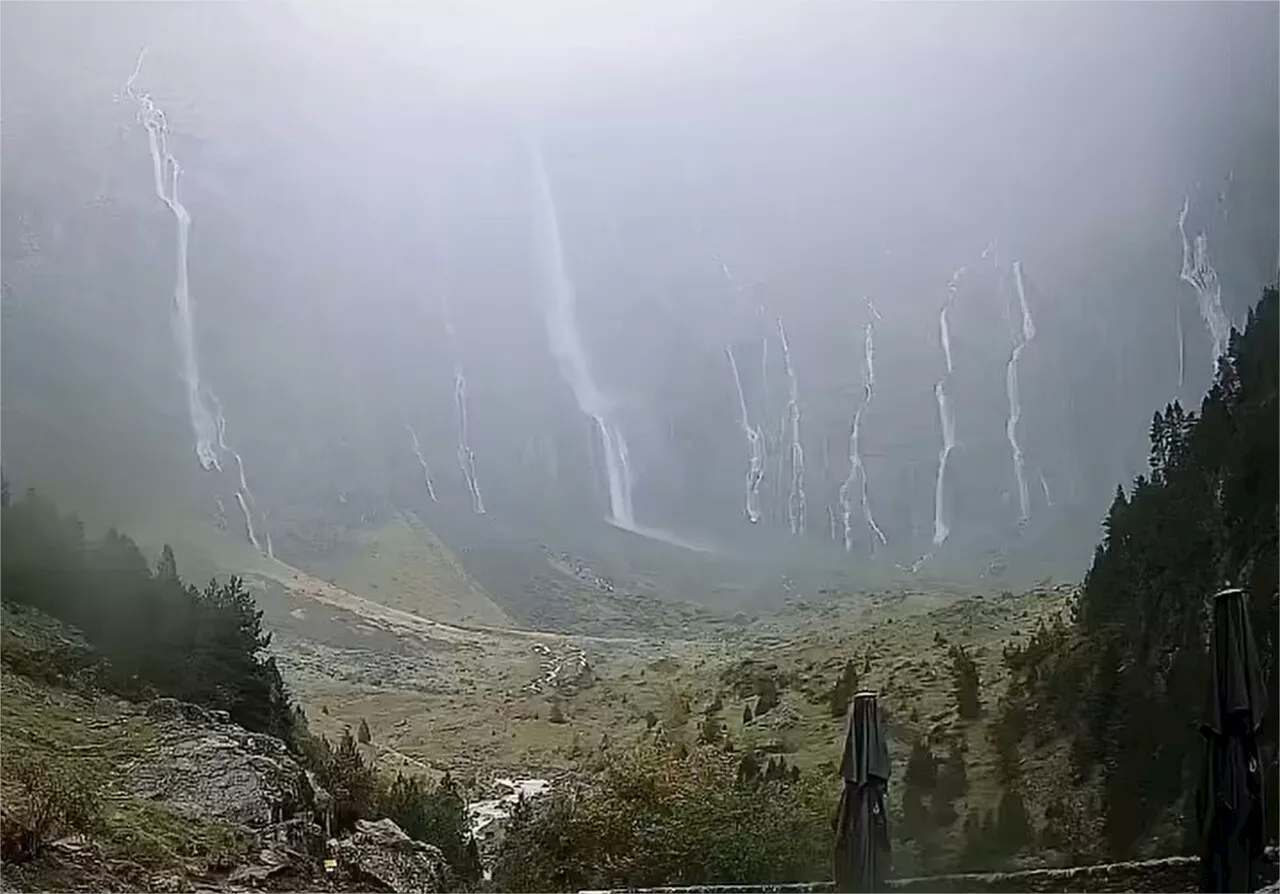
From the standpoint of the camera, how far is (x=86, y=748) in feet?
9.32

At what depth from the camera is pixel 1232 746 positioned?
9.27 feet

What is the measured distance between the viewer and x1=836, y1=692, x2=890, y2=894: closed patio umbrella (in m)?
2.76

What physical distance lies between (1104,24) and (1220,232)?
0.58 m

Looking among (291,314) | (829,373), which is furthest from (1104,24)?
(291,314)

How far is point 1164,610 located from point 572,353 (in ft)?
5.05

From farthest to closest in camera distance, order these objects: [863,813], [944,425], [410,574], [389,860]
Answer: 1. [944,425]
2. [410,574]
3. [389,860]
4. [863,813]

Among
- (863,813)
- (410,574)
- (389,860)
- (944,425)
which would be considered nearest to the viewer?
(863,813)

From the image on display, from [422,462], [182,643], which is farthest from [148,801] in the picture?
→ [422,462]

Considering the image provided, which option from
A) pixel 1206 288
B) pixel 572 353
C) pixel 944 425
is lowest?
pixel 944 425

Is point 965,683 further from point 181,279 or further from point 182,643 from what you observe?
point 181,279

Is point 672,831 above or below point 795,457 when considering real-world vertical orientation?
below

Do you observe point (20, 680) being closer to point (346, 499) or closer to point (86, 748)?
point (86, 748)

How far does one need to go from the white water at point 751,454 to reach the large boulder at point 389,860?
1.08 metres

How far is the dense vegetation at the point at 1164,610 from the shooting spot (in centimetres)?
303
